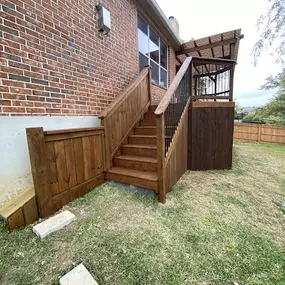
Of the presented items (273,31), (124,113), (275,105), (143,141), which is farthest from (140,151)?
(275,105)

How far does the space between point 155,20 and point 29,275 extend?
6.29 m

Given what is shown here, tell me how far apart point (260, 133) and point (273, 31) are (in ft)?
24.4

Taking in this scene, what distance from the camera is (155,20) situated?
4957 millimetres

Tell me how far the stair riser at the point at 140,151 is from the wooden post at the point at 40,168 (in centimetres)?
164

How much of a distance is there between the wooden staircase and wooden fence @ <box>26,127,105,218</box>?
1.13 ft

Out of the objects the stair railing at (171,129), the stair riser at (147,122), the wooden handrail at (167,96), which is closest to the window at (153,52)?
the stair riser at (147,122)

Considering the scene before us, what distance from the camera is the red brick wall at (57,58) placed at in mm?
1792

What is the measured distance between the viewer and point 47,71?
2.17 meters

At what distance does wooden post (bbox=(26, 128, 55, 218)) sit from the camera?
5.95ft

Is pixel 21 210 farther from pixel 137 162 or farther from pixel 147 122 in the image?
pixel 147 122

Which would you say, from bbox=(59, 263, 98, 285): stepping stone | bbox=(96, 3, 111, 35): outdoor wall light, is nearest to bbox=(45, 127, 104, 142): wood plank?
bbox=(59, 263, 98, 285): stepping stone

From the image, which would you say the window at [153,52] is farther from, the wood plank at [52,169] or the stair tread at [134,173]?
the wood plank at [52,169]

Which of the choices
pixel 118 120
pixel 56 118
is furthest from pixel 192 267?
pixel 118 120

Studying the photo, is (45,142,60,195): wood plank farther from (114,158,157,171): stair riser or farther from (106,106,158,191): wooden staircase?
(114,158,157,171): stair riser
